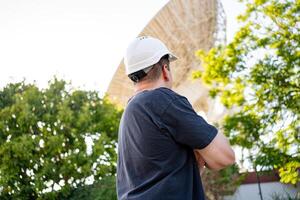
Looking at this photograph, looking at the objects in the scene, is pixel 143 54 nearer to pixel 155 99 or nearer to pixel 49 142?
pixel 155 99

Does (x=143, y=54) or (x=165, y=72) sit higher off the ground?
(x=143, y=54)

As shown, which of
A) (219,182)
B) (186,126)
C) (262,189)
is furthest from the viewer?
(262,189)

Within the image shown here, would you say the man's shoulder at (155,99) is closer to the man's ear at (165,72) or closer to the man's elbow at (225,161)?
the man's ear at (165,72)

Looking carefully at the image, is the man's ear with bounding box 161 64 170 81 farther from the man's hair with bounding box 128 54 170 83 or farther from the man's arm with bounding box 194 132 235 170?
the man's arm with bounding box 194 132 235 170

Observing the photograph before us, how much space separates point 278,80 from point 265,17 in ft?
8.40

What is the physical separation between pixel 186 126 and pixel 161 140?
16cm

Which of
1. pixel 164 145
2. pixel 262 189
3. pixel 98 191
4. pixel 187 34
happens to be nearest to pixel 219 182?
pixel 98 191

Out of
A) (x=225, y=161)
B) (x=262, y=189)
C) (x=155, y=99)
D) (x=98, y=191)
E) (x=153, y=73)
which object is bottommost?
(x=262, y=189)

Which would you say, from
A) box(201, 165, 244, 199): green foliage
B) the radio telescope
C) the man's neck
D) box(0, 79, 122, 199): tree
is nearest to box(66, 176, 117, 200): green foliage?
box(0, 79, 122, 199): tree

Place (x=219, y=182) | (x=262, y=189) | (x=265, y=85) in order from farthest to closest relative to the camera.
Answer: (x=262, y=189) < (x=219, y=182) < (x=265, y=85)

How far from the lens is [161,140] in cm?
257

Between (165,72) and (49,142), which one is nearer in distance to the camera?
(165,72)

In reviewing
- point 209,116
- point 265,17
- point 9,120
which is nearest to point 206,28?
point 209,116

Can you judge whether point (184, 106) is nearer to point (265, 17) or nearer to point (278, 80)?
point (278, 80)
